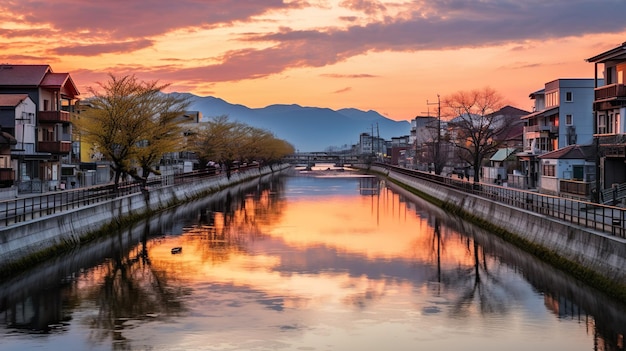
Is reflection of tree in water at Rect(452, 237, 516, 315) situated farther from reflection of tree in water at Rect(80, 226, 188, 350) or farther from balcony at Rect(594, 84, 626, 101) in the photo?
balcony at Rect(594, 84, 626, 101)

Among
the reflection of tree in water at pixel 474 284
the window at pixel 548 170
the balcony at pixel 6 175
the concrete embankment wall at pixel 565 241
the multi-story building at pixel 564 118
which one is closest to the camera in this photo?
the concrete embankment wall at pixel 565 241

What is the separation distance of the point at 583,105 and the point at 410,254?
130ft

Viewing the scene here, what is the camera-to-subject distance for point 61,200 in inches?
1518

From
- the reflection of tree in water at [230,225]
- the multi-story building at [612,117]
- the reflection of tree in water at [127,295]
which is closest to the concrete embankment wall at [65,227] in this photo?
the reflection of tree in water at [127,295]

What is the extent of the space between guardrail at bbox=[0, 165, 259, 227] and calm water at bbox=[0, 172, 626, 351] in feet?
8.26

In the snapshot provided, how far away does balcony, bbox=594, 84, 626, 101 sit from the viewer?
45.4 m

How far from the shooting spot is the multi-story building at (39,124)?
60094mm

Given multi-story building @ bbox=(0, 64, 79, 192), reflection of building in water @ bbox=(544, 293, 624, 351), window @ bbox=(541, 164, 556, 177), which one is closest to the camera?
reflection of building in water @ bbox=(544, 293, 624, 351)

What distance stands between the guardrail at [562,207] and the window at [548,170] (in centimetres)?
678

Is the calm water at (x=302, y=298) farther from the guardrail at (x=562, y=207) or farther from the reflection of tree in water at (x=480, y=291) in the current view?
the guardrail at (x=562, y=207)

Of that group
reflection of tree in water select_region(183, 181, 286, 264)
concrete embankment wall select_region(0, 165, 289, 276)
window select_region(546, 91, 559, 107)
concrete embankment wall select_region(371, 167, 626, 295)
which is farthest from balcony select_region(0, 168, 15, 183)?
window select_region(546, 91, 559, 107)

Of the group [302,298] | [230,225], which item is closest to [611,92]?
[230,225]

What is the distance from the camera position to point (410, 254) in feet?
132

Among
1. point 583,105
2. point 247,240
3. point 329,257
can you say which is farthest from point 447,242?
point 583,105
